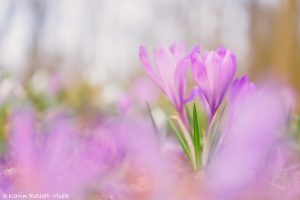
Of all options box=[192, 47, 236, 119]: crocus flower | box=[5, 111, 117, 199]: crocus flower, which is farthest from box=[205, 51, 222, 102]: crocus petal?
box=[5, 111, 117, 199]: crocus flower

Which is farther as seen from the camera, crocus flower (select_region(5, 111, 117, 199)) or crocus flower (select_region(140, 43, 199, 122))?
crocus flower (select_region(140, 43, 199, 122))

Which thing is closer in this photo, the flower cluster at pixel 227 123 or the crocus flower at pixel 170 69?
the flower cluster at pixel 227 123

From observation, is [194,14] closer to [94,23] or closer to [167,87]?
[94,23]

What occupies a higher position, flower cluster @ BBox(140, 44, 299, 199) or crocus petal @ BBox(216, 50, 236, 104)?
crocus petal @ BBox(216, 50, 236, 104)

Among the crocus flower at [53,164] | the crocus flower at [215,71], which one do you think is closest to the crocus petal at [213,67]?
A: the crocus flower at [215,71]

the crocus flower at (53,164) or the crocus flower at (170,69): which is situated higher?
the crocus flower at (170,69)

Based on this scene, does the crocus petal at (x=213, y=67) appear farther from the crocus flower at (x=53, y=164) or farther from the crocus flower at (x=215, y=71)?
the crocus flower at (x=53, y=164)

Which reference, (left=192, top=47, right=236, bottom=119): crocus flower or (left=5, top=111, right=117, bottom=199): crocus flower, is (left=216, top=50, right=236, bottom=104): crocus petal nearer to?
(left=192, top=47, right=236, bottom=119): crocus flower
